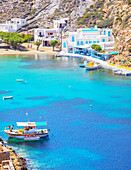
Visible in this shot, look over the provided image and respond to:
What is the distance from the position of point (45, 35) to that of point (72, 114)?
116110 mm

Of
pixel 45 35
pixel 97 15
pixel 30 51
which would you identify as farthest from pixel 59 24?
pixel 30 51

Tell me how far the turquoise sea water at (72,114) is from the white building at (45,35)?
5788cm

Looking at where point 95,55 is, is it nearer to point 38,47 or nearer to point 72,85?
point 38,47

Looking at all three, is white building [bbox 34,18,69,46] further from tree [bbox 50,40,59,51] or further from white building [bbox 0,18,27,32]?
white building [bbox 0,18,27,32]

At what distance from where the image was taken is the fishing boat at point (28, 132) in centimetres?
5725

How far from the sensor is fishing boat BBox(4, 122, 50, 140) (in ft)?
188

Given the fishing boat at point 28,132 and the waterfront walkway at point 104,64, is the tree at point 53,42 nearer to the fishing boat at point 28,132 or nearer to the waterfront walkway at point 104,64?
the waterfront walkway at point 104,64

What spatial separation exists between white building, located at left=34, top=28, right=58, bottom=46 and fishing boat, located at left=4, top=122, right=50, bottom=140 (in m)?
121

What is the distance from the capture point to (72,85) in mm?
95812

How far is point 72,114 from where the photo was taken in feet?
225

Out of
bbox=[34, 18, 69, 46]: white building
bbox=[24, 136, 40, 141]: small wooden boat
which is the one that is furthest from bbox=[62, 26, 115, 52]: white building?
bbox=[24, 136, 40, 141]: small wooden boat

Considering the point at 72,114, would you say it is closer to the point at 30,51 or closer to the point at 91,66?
the point at 91,66

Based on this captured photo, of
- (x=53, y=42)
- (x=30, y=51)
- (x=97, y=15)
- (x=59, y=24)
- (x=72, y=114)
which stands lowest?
(x=72, y=114)

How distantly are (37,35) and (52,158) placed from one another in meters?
136
